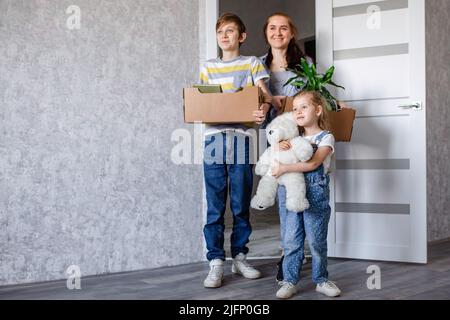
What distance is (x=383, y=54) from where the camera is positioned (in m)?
2.92

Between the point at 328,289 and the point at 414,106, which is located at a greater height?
the point at 414,106

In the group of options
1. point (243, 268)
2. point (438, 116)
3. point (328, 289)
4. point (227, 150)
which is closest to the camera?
point (328, 289)

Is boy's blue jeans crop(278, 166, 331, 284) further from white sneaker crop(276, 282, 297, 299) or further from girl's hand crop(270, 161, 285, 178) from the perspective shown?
girl's hand crop(270, 161, 285, 178)

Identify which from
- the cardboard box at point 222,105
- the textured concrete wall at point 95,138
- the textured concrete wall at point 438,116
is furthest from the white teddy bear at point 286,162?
the textured concrete wall at point 438,116

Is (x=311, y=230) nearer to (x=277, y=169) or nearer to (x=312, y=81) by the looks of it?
(x=277, y=169)

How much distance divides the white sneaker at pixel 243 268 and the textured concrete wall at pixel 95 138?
0.42 m

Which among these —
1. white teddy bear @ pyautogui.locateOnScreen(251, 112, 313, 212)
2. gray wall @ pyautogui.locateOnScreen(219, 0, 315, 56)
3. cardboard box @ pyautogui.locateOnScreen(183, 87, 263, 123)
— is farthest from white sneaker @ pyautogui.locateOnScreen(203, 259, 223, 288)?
gray wall @ pyautogui.locateOnScreen(219, 0, 315, 56)

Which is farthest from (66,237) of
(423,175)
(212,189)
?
(423,175)

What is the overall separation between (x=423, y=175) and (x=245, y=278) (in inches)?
46.8

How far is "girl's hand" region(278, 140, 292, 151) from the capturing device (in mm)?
2111

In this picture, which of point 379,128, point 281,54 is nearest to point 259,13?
point 379,128

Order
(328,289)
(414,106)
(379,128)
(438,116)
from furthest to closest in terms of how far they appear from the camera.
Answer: (438,116), (379,128), (414,106), (328,289)

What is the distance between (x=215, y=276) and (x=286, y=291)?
383 mm

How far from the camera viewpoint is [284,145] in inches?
83.4
